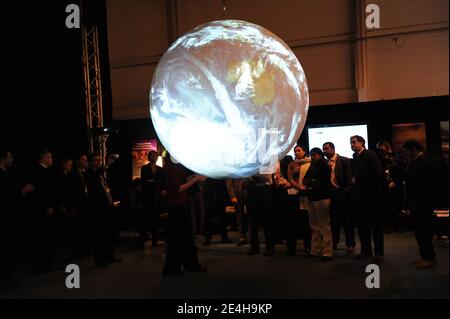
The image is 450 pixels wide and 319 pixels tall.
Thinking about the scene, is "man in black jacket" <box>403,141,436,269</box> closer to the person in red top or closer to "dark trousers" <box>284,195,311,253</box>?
"dark trousers" <box>284,195,311,253</box>

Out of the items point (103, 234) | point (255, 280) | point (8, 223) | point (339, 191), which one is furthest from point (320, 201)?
point (8, 223)

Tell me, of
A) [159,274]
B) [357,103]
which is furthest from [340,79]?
[159,274]

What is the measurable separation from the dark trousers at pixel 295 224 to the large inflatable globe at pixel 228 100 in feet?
9.28

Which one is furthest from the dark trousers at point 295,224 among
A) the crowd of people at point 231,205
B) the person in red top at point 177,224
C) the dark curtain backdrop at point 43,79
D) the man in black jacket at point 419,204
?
the dark curtain backdrop at point 43,79

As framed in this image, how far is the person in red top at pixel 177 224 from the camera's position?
5.61 metres

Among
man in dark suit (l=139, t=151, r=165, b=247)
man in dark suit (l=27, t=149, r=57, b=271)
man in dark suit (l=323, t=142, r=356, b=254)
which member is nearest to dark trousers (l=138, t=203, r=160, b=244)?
man in dark suit (l=139, t=151, r=165, b=247)

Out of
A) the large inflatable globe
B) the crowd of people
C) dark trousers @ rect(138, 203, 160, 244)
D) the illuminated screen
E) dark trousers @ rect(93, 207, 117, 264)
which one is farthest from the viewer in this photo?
the illuminated screen

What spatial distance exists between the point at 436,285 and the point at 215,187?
4.22m

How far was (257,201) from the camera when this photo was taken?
669 centimetres

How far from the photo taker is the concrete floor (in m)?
4.61

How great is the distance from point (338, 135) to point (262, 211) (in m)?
2.93

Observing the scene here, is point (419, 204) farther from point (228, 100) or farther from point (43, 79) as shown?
point (43, 79)

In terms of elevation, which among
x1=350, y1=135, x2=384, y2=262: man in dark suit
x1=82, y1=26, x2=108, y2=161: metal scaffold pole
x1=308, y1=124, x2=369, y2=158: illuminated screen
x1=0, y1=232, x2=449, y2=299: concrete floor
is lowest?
x1=0, y1=232, x2=449, y2=299: concrete floor

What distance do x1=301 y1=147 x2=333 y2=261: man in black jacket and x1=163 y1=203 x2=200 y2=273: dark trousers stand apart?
157 centimetres
